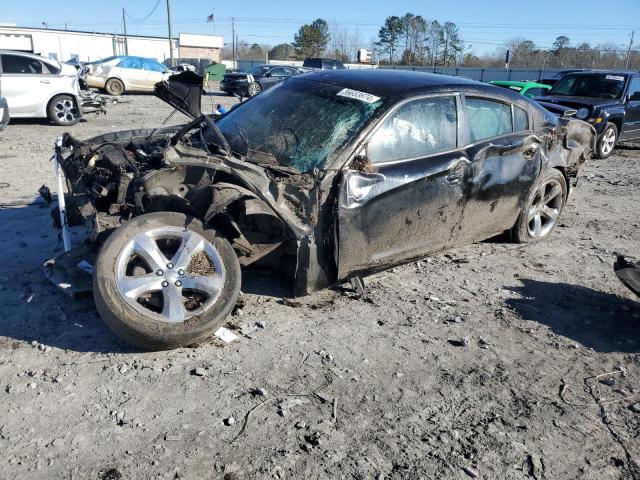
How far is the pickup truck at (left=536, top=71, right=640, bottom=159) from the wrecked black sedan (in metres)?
6.72

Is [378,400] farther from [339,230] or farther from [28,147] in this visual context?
[28,147]

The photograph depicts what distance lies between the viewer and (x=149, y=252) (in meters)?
3.40

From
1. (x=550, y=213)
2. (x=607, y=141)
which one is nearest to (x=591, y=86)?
(x=607, y=141)

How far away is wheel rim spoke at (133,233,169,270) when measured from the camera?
11.1 ft

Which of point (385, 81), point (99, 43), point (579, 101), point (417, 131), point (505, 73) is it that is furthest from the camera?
point (99, 43)

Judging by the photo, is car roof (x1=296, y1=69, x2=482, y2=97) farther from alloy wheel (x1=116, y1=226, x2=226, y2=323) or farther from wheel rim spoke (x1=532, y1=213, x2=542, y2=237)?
alloy wheel (x1=116, y1=226, x2=226, y2=323)

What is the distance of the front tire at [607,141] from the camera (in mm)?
11102

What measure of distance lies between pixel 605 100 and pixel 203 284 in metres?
10.6

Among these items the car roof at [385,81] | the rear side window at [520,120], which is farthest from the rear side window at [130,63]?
the rear side window at [520,120]

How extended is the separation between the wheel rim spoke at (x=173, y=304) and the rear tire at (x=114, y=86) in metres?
19.8

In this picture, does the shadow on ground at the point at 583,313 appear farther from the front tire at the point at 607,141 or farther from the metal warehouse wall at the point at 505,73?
the metal warehouse wall at the point at 505,73

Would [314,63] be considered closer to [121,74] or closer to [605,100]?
[121,74]

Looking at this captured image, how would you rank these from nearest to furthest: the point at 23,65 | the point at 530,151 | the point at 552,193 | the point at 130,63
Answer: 1. the point at 530,151
2. the point at 552,193
3. the point at 23,65
4. the point at 130,63

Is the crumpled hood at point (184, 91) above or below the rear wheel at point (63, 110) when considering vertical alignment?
above
